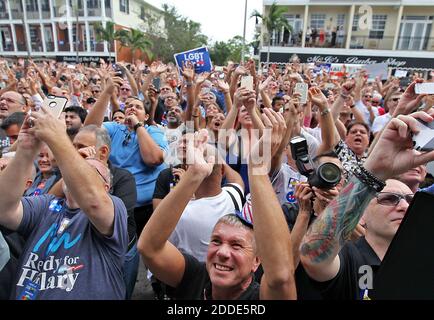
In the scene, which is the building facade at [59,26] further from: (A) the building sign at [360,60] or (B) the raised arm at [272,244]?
(B) the raised arm at [272,244]

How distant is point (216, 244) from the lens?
1.56 metres

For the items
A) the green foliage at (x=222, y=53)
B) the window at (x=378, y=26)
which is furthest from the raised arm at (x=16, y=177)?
the green foliage at (x=222, y=53)

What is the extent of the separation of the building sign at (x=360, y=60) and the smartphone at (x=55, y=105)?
2520 centimetres

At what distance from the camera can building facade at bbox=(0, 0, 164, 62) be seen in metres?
32.7

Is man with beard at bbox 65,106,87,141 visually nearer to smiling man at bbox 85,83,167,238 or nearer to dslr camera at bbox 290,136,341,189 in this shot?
smiling man at bbox 85,83,167,238

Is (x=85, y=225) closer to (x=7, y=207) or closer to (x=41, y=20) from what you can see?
(x=7, y=207)

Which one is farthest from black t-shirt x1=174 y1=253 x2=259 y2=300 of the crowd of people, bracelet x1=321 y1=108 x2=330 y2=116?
bracelet x1=321 y1=108 x2=330 y2=116

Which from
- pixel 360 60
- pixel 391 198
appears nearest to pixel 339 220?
pixel 391 198

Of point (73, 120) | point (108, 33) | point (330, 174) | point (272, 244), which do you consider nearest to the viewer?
point (272, 244)

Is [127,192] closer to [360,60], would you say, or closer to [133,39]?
[360,60]

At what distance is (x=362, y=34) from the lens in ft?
80.7

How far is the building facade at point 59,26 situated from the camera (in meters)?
32.7

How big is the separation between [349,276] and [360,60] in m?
26.4
